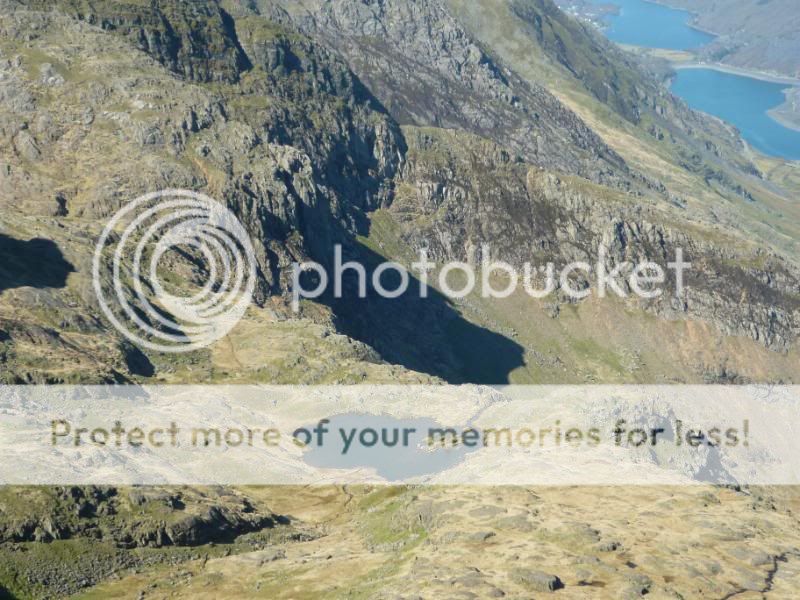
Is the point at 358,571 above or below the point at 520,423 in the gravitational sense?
below

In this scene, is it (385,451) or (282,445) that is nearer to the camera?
(282,445)

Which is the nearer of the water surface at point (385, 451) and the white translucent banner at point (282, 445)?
the white translucent banner at point (282, 445)

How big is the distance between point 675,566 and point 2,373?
11394 cm

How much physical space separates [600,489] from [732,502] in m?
21.5

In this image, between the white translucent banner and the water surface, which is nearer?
the white translucent banner

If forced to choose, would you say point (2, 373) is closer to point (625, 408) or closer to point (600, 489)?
point (600, 489)

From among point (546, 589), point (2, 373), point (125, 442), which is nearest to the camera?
point (546, 589)

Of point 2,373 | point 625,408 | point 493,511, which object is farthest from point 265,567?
point 625,408

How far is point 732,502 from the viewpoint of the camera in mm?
147875

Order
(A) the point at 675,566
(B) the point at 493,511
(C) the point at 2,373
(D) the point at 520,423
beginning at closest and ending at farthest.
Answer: (A) the point at 675,566 → (B) the point at 493,511 → (C) the point at 2,373 → (D) the point at 520,423

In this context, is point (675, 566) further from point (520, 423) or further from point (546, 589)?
point (520, 423)

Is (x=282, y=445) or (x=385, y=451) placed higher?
(x=385, y=451)

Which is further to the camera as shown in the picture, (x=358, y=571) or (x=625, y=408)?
(x=625, y=408)

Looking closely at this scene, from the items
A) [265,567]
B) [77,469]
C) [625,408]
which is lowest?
[265,567]
